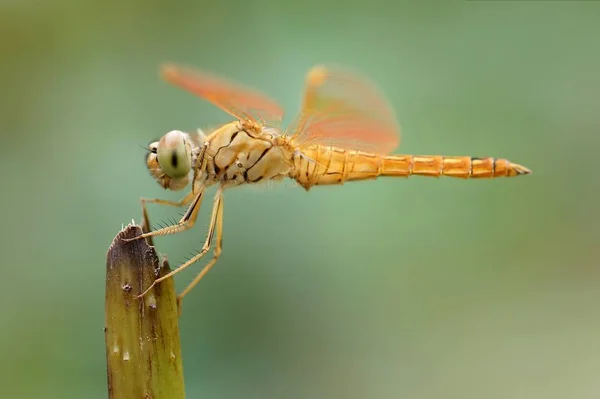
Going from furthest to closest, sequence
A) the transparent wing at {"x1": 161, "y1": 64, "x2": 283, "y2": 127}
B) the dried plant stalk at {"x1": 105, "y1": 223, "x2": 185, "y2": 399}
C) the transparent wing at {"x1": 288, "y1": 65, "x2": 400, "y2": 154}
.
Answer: the transparent wing at {"x1": 288, "y1": 65, "x2": 400, "y2": 154}
the transparent wing at {"x1": 161, "y1": 64, "x2": 283, "y2": 127}
the dried plant stalk at {"x1": 105, "y1": 223, "x2": 185, "y2": 399}

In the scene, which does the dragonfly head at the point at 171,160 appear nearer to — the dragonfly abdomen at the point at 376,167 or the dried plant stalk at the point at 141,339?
the dragonfly abdomen at the point at 376,167

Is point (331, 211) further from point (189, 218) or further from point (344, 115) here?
point (189, 218)

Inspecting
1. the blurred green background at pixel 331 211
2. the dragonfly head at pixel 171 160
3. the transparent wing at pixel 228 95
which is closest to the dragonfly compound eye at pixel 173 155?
the dragonfly head at pixel 171 160

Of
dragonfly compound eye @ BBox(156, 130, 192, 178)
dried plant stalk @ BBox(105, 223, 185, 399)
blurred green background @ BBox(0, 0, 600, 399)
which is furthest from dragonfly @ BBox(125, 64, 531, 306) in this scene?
dried plant stalk @ BBox(105, 223, 185, 399)

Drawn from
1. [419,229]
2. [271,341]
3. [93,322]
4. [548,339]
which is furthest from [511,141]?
[93,322]

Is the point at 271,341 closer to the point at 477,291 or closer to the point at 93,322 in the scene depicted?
the point at 93,322

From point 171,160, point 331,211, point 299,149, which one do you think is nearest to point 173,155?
point 171,160

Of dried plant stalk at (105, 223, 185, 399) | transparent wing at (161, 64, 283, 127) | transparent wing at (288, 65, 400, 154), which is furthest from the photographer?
transparent wing at (288, 65, 400, 154)

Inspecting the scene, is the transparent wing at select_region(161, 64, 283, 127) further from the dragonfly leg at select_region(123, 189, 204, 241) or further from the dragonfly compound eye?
the dragonfly leg at select_region(123, 189, 204, 241)
